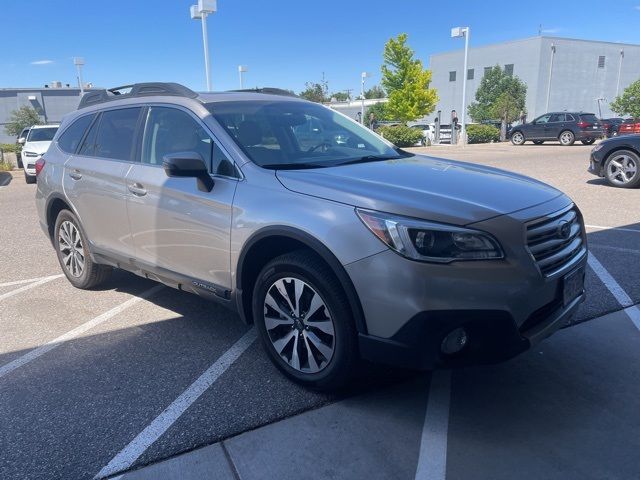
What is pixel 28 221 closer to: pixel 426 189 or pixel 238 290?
pixel 238 290

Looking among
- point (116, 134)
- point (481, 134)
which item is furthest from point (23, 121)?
point (116, 134)

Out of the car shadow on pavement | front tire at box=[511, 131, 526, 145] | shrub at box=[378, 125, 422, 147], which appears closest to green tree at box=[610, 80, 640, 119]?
front tire at box=[511, 131, 526, 145]

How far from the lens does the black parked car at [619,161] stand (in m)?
10.2

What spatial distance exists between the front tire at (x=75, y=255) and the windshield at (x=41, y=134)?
1201cm

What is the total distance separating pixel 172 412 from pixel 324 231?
4.52 feet

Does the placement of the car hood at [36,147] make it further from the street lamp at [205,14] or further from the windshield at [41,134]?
the street lamp at [205,14]

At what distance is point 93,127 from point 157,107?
3.71 ft

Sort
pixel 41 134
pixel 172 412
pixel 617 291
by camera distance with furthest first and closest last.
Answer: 1. pixel 41 134
2. pixel 617 291
3. pixel 172 412

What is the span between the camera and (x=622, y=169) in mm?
10555

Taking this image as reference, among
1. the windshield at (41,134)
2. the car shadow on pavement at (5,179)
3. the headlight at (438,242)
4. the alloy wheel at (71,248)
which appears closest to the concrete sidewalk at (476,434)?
the headlight at (438,242)

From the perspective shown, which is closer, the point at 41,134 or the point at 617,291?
the point at 617,291

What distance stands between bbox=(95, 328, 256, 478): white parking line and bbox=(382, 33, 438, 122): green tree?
34.2 meters

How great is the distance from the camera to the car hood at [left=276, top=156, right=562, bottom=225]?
271 centimetres

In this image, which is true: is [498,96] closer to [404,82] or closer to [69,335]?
[404,82]
